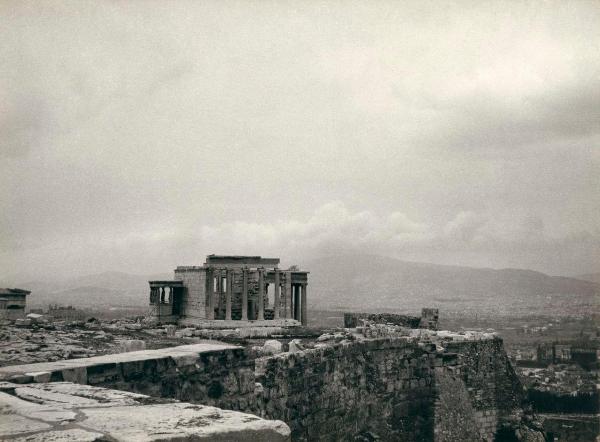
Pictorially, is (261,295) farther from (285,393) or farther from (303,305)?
(285,393)

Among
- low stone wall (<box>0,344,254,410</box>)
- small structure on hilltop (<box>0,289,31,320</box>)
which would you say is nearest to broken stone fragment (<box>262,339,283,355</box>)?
low stone wall (<box>0,344,254,410</box>)

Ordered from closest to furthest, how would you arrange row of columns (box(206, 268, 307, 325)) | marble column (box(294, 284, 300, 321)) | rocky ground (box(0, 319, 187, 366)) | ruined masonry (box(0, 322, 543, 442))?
ruined masonry (box(0, 322, 543, 442)) → rocky ground (box(0, 319, 187, 366)) → row of columns (box(206, 268, 307, 325)) → marble column (box(294, 284, 300, 321))

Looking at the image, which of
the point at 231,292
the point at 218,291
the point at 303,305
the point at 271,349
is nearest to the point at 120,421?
the point at 271,349

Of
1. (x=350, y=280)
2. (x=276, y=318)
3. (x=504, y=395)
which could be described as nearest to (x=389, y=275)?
(x=350, y=280)

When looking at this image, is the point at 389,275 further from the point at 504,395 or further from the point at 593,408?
the point at 504,395

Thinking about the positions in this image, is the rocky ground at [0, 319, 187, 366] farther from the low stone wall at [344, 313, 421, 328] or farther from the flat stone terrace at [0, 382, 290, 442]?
the low stone wall at [344, 313, 421, 328]
